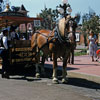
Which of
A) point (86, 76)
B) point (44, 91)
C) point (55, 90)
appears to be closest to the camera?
point (44, 91)

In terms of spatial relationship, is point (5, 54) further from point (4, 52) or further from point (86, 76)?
point (86, 76)

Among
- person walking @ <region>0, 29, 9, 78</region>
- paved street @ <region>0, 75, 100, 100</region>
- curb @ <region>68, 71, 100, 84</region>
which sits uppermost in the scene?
person walking @ <region>0, 29, 9, 78</region>

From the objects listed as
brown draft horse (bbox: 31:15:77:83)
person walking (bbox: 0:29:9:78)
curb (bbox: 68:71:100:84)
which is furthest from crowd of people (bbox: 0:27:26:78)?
curb (bbox: 68:71:100:84)

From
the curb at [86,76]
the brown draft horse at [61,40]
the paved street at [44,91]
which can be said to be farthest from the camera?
the curb at [86,76]

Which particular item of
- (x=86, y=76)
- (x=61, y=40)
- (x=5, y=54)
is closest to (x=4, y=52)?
(x=5, y=54)

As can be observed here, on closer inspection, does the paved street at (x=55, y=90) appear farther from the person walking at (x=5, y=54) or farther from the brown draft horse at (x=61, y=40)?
the person walking at (x=5, y=54)

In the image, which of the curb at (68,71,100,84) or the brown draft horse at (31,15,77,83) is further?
the curb at (68,71,100,84)

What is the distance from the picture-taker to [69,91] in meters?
7.12

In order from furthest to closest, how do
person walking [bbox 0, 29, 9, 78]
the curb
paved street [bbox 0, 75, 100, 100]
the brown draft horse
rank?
person walking [bbox 0, 29, 9, 78], the curb, the brown draft horse, paved street [bbox 0, 75, 100, 100]

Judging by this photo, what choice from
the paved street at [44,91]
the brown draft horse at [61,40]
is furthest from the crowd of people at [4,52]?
the brown draft horse at [61,40]

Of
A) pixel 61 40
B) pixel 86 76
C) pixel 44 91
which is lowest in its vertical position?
pixel 44 91

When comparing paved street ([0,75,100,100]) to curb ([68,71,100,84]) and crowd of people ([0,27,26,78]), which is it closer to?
curb ([68,71,100,84])

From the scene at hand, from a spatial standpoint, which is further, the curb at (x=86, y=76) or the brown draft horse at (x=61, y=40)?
the curb at (x=86, y=76)

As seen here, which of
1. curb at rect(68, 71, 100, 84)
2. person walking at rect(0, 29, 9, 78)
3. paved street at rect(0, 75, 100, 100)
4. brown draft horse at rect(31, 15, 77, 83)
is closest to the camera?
paved street at rect(0, 75, 100, 100)
